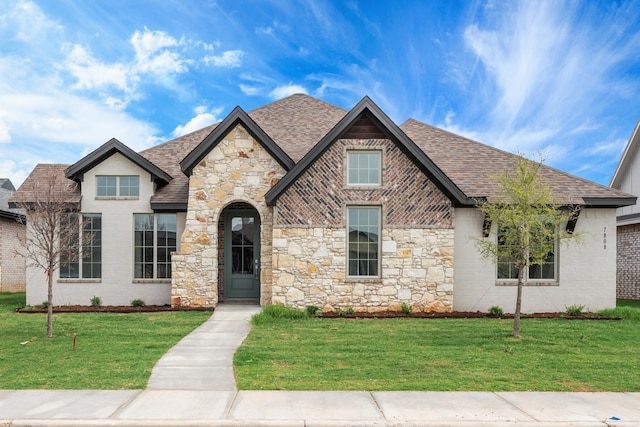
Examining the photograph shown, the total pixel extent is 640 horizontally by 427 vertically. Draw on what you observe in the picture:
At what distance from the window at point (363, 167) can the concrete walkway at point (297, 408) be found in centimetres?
802

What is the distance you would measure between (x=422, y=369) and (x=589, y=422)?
8.50 ft

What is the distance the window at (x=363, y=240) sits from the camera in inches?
526

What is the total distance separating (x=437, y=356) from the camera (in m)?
8.28

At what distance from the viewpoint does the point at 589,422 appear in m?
5.30

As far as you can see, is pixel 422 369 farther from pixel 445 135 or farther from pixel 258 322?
pixel 445 135

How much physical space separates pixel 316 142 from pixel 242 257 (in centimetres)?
505

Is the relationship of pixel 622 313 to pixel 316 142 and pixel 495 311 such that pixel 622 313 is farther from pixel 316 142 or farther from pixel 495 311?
pixel 316 142

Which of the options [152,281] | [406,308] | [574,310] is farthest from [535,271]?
[152,281]

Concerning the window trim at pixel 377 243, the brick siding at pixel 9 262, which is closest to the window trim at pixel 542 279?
the window trim at pixel 377 243

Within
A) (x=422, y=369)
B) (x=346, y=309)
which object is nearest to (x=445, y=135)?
(x=346, y=309)

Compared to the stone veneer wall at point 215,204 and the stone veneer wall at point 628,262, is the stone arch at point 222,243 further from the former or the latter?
the stone veneer wall at point 628,262

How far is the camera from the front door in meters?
15.1

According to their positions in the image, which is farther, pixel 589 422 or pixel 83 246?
pixel 83 246

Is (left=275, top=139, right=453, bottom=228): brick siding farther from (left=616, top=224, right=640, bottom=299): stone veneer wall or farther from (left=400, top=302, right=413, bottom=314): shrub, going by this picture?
(left=616, top=224, right=640, bottom=299): stone veneer wall
